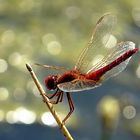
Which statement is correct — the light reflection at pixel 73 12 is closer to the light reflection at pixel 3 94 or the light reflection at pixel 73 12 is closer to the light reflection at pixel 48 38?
the light reflection at pixel 48 38

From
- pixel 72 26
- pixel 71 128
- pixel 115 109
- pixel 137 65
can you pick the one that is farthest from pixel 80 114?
pixel 115 109

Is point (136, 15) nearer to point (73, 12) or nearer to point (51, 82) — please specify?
point (73, 12)

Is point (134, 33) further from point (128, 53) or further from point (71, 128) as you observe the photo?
point (128, 53)

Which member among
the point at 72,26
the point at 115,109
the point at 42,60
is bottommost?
the point at 115,109

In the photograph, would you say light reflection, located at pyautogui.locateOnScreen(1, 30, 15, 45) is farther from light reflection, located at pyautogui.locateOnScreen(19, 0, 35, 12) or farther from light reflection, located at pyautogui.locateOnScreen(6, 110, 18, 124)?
light reflection, located at pyautogui.locateOnScreen(6, 110, 18, 124)

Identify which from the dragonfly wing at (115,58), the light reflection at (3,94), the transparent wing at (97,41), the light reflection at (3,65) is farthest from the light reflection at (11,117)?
the dragonfly wing at (115,58)

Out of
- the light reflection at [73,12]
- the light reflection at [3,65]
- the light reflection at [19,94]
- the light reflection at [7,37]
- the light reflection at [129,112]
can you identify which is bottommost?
the light reflection at [129,112]
